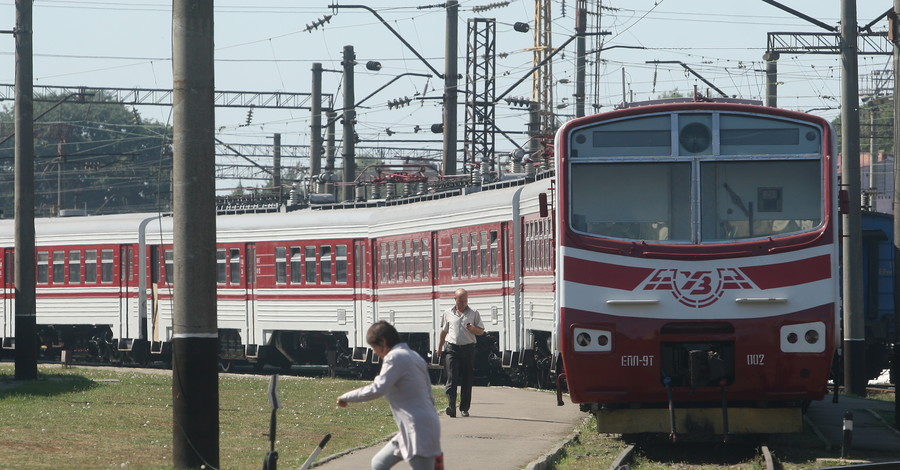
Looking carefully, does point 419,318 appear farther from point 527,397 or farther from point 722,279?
point 722,279

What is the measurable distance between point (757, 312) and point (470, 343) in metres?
5.26

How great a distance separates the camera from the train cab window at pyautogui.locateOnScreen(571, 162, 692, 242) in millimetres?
14070

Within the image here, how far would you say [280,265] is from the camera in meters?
32.7

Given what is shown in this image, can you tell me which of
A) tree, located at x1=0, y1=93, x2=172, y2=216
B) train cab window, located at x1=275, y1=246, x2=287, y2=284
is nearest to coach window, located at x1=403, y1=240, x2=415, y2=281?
train cab window, located at x1=275, y1=246, x2=287, y2=284

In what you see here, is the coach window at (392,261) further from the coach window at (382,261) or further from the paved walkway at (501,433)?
the paved walkway at (501,433)

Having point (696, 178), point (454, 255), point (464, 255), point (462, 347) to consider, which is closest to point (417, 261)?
point (454, 255)

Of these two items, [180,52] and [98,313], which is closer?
[180,52]

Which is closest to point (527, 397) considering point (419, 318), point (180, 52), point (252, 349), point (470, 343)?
point (470, 343)

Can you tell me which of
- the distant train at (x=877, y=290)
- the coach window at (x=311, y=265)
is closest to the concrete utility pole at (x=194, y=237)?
the distant train at (x=877, y=290)

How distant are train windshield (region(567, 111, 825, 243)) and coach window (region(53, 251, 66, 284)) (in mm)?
24210

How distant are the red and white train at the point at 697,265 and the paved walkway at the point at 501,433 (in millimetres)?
928

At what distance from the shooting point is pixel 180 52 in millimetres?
12297

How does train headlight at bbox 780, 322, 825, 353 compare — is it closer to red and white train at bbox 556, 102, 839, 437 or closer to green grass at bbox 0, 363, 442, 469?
red and white train at bbox 556, 102, 839, 437

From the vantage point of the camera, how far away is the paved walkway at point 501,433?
13.6 m
